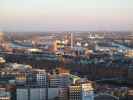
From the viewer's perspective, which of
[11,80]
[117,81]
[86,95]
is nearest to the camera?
[86,95]

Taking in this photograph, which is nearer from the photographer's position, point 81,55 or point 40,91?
point 40,91

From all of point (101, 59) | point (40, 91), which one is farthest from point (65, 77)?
point (101, 59)

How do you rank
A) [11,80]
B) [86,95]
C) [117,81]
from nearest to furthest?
[86,95] → [11,80] → [117,81]

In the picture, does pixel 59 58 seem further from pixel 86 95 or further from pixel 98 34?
pixel 86 95

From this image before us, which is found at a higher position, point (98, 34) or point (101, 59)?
point (98, 34)

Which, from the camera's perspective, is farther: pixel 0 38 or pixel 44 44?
pixel 44 44

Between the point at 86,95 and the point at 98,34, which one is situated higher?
the point at 98,34

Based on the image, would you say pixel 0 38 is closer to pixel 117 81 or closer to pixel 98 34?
pixel 98 34

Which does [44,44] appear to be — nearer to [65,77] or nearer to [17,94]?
[65,77]
